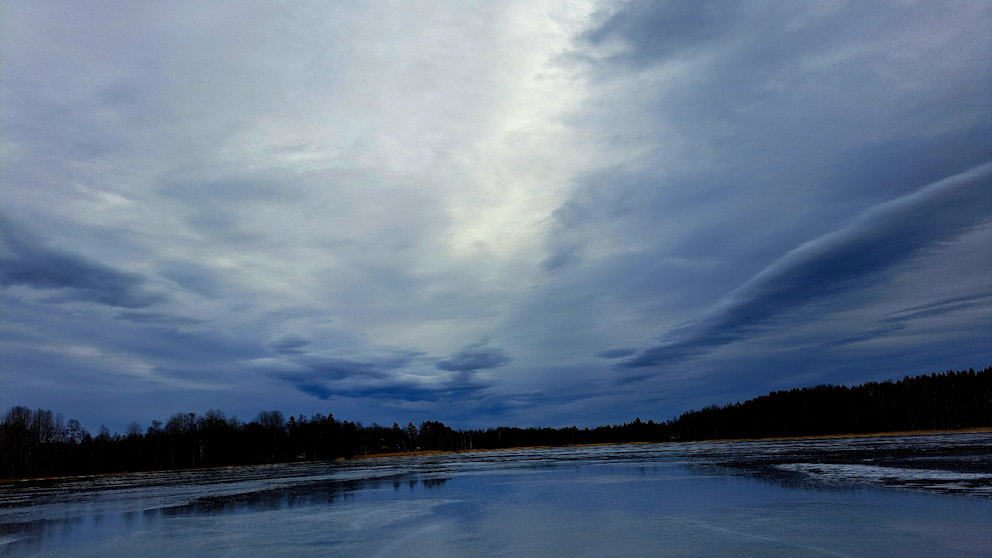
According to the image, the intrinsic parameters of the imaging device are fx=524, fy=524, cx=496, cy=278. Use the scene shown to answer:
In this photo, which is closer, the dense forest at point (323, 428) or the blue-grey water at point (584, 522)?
the blue-grey water at point (584, 522)

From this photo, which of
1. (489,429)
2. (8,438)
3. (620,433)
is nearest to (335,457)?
(8,438)

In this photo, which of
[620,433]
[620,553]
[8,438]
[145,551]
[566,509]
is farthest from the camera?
[620,433]

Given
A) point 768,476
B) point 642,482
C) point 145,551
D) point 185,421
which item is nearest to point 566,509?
point 642,482

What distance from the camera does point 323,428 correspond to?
386 ft

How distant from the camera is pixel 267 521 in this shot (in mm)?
15602

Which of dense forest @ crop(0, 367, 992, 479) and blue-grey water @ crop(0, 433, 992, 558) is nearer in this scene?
blue-grey water @ crop(0, 433, 992, 558)

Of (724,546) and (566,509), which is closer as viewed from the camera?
(724,546)

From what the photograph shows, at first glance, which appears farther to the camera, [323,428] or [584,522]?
[323,428]

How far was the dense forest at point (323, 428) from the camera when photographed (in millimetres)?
88625

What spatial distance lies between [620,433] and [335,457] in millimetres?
102999

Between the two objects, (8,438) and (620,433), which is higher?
(8,438)

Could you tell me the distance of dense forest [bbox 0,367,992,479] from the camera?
88625 mm

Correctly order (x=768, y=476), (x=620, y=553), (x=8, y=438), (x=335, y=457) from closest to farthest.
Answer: (x=620, y=553) → (x=768, y=476) → (x=8, y=438) → (x=335, y=457)

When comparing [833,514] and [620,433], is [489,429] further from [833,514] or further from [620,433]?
[833,514]
